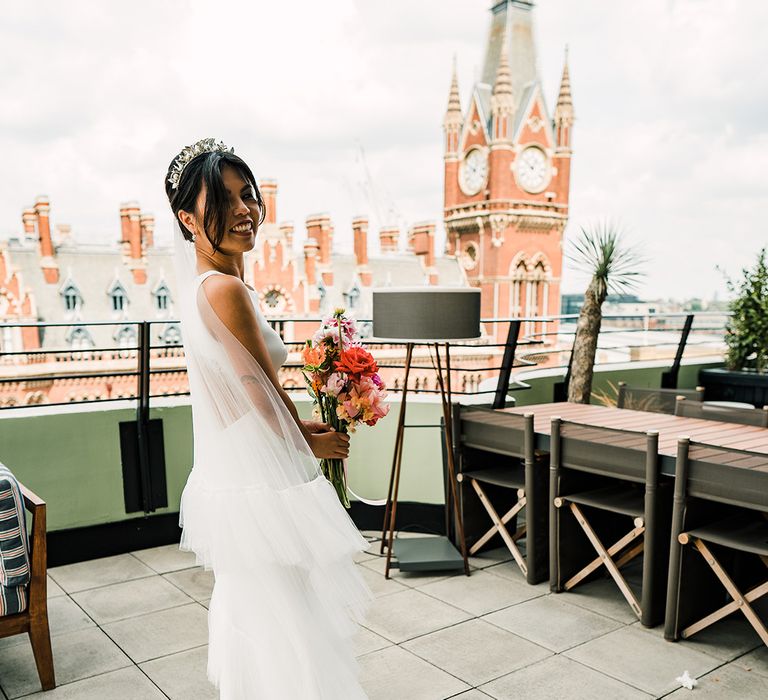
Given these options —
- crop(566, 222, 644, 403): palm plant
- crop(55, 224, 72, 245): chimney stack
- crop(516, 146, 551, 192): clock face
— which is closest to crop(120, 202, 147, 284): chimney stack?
crop(55, 224, 72, 245): chimney stack

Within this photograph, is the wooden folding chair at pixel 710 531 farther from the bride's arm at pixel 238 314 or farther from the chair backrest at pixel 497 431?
the bride's arm at pixel 238 314

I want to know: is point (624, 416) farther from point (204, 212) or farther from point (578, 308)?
point (204, 212)

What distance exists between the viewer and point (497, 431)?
327 centimetres

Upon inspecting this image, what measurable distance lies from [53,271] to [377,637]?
1731 inches

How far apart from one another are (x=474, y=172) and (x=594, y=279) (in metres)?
50.1

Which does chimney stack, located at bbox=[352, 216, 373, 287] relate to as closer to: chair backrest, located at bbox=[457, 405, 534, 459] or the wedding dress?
chair backrest, located at bbox=[457, 405, 534, 459]

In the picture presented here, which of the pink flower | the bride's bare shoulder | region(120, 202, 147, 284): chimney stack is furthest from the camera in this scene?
region(120, 202, 147, 284): chimney stack

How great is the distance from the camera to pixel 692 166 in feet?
156

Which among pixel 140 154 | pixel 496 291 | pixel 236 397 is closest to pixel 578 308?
pixel 236 397

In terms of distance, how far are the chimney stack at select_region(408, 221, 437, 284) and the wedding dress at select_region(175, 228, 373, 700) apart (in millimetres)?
50063

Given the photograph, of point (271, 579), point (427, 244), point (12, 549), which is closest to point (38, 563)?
point (12, 549)

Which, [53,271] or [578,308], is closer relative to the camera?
[578,308]

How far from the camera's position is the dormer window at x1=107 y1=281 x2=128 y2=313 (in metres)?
42.8

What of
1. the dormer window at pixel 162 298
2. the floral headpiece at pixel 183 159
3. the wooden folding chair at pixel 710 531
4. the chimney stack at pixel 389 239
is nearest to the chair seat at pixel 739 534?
the wooden folding chair at pixel 710 531
